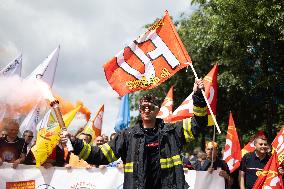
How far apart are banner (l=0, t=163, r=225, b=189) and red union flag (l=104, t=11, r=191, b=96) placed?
76.6 inches

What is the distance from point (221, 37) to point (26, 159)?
10.7m

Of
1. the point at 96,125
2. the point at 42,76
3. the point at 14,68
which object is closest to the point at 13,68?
the point at 14,68

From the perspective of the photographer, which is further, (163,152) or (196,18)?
(196,18)

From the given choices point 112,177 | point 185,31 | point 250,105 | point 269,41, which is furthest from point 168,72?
point 185,31

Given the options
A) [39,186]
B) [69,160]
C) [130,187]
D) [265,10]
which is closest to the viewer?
[130,187]

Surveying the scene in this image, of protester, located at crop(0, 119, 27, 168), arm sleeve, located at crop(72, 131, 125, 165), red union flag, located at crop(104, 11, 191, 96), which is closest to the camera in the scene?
arm sleeve, located at crop(72, 131, 125, 165)

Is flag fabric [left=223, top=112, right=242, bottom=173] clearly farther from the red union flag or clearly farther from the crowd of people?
the crowd of people

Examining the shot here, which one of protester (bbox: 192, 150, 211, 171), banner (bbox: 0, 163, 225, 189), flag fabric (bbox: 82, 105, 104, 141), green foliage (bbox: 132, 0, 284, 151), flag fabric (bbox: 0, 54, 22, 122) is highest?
green foliage (bbox: 132, 0, 284, 151)

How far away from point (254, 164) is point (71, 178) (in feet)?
9.58

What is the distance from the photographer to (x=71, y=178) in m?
7.29

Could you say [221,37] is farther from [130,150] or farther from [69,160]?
[130,150]

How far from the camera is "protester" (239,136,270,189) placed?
730 centimetres

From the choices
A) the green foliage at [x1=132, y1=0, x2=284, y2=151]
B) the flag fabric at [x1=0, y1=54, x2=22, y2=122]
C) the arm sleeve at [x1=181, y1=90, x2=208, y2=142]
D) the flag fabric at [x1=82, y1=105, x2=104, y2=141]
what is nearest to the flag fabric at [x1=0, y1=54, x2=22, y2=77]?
the flag fabric at [x1=0, y1=54, x2=22, y2=122]

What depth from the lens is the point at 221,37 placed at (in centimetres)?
1636
